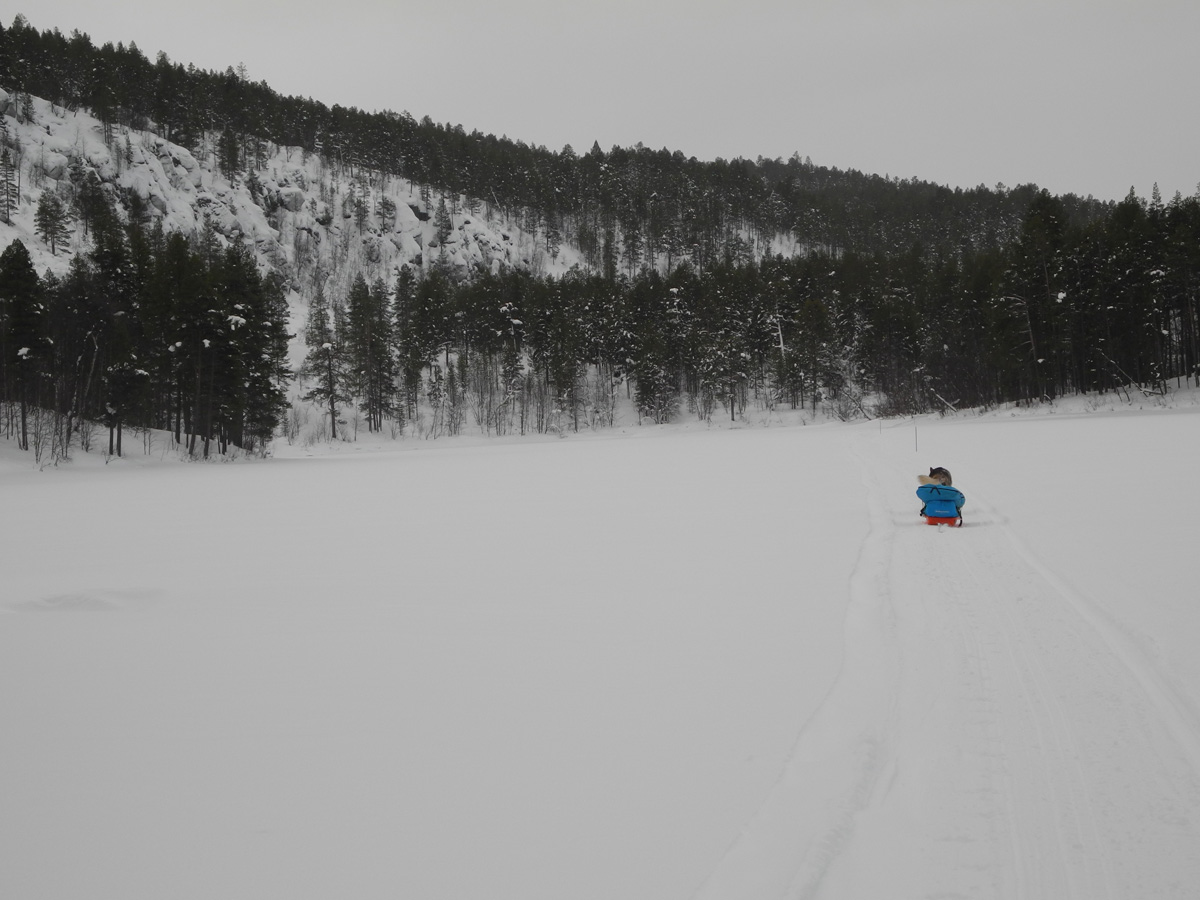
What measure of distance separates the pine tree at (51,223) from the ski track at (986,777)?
84283 mm

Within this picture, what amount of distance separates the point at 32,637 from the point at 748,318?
7027 cm

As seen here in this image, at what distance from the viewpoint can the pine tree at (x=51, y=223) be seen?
62406 millimetres

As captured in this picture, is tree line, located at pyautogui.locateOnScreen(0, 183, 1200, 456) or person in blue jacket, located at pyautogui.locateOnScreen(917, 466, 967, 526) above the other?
tree line, located at pyautogui.locateOnScreen(0, 183, 1200, 456)

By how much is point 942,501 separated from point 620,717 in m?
7.69

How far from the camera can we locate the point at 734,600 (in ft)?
21.4

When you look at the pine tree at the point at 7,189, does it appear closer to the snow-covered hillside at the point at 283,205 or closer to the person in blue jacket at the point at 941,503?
the snow-covered hillside at the point at 283,205

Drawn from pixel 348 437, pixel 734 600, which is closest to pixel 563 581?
pixel 734 600

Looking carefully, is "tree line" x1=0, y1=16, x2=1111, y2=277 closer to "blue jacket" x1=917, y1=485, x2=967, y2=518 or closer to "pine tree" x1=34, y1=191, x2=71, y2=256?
"pine tree" x1=34, y1=191, x2=71, y2=256

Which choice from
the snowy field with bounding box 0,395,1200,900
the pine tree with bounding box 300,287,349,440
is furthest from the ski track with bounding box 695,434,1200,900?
the pine tree with bounding box 300,287,349,440

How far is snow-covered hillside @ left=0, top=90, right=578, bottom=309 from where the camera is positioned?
77000 millimetres

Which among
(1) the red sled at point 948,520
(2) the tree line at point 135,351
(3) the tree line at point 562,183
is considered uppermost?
(3) the tree line at point 562,183

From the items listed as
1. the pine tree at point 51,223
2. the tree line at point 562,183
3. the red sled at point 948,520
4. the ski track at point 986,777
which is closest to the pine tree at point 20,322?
the pine tree at point 51,223

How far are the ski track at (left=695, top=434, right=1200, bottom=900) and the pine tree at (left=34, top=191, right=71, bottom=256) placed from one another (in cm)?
8428

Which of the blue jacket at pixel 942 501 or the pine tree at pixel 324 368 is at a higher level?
the pine tree at pixel 324 368
